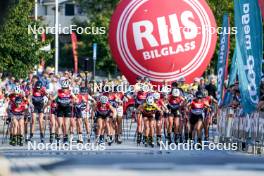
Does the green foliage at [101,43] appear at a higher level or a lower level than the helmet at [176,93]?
higher

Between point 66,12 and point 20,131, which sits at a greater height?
point 66,12

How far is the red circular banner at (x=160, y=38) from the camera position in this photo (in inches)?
1155

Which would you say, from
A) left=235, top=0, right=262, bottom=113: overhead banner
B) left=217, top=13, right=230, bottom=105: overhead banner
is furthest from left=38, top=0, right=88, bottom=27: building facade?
left=235, top=0, right=262, bottom=113: overhead banner

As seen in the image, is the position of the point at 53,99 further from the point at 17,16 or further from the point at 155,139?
the point at 17,16

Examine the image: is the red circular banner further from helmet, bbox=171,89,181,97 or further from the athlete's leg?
the athlete's leg

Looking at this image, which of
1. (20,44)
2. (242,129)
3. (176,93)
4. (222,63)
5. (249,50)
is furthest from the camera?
(20,44)

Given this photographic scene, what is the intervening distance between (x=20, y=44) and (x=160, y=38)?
30.5 ft

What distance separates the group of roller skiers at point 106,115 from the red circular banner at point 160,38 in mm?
793

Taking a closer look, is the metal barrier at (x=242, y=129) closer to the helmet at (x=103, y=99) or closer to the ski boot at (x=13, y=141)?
the helmet at (x=103, y=99)

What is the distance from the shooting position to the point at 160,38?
29.3 meters

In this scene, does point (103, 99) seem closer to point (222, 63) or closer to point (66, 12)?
point (222, 63)

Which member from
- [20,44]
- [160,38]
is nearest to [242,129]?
[160,38]

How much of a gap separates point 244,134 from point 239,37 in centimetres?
217

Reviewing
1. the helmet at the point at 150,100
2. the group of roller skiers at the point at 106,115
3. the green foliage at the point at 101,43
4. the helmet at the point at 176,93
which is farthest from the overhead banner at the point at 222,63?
the green foliage at the point at 101,43
